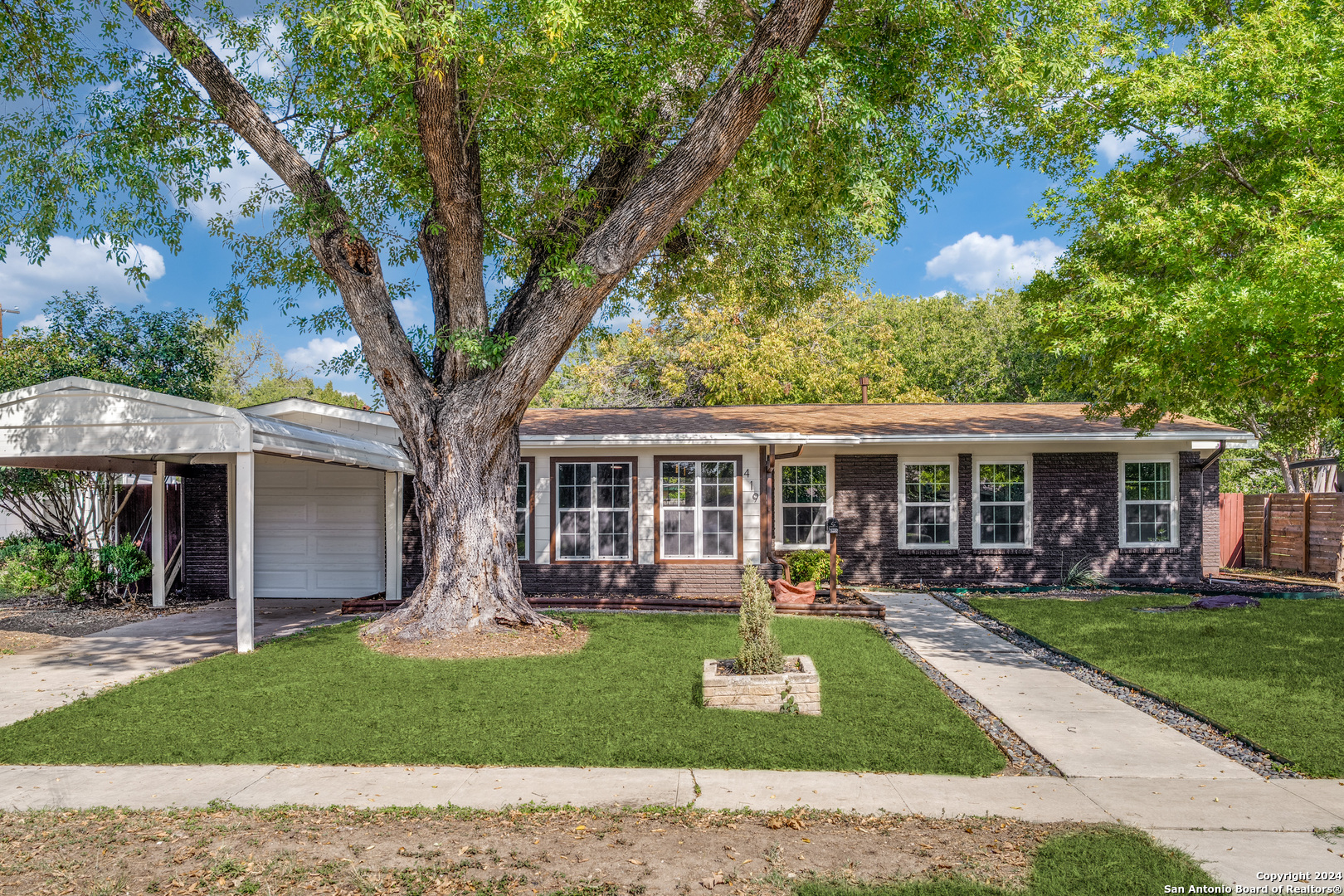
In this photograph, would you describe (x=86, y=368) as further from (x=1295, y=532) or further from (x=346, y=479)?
(x=1295, y=532)

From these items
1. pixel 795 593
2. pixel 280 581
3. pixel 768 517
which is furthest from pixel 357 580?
pixel 795 593

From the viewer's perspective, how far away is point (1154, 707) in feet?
23.0

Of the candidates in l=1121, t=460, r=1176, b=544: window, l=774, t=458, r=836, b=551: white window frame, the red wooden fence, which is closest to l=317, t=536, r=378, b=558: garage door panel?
l=774, t=458, r=836, b=551: white window frame

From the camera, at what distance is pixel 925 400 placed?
90.1 feet

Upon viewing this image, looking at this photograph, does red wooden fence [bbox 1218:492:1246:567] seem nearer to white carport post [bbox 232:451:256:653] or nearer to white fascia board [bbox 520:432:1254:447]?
white fascia board [bbox 520:432:1254:447]

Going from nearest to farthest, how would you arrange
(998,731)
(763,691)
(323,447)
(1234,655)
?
(998,731) → (763,691) → (1234,655) → (323,447)

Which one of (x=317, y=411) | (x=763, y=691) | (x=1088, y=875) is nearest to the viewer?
(x=1088, y=875)

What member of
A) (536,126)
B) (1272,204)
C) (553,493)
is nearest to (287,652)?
(553,493)

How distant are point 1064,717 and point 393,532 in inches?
412

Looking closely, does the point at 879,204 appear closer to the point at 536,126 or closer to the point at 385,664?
the point at 536,126

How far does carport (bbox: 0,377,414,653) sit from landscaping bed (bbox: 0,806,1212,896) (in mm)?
5006

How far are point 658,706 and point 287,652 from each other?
4.59 m

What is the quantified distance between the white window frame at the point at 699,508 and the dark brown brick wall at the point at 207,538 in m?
7.22

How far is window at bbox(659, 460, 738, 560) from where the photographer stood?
13617 mm
